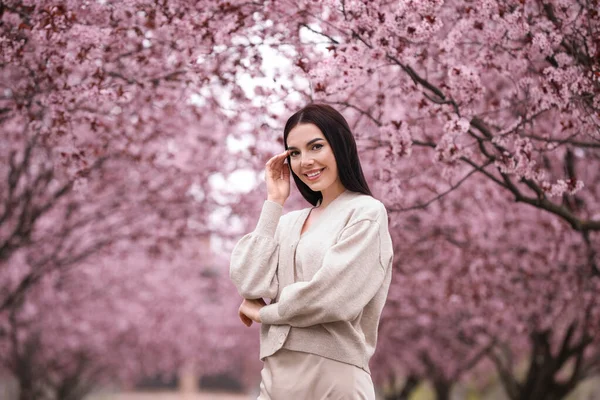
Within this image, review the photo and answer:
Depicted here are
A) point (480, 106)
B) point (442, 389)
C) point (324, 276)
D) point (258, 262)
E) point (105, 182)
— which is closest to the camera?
point (324, 276)

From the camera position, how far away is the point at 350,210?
2.84 m

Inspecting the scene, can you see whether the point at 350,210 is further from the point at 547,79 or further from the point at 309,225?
the point at 547,79

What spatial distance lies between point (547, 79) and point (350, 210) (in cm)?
261

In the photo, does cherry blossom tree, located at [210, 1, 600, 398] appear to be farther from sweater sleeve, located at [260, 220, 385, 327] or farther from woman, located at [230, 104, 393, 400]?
sweater sleeve, located at [260, 220, 385, 327]

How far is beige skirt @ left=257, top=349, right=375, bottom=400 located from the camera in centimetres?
267

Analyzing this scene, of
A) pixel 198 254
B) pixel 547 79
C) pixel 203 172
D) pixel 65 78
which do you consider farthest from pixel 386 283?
pixel 198 254

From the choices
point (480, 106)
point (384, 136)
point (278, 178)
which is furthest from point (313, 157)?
point (480, 106)

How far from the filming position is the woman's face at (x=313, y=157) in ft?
9.73

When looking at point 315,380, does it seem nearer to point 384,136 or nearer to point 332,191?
point 332,191

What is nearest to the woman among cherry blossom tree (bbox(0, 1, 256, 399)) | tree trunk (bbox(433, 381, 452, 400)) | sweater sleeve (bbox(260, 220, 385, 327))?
sweater sleeve (bbox(260, 220, 385, 327))

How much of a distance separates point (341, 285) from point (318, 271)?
0.32 ft

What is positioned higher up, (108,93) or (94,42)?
(94,42)

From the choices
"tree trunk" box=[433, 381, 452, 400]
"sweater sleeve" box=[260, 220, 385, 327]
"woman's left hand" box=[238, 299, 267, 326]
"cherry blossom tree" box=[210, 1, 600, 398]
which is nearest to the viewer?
"sweater sleeve" box=[260, 220, 385, 327]

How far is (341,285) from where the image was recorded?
2.63 m
